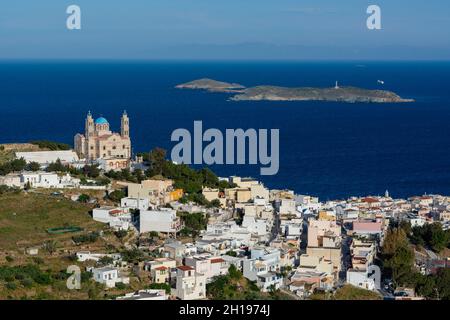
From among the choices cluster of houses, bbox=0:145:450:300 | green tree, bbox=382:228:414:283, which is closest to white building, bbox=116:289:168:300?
cluster of houses, bbox=0:145:450:300

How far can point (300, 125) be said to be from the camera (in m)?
57.7

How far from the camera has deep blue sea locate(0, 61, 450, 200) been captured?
35719 mm

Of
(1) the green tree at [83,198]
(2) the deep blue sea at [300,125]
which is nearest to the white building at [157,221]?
(1) the green tree at [83,198]

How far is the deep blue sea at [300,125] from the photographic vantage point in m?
35.7

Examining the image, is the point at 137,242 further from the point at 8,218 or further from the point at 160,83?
the point at 160,83

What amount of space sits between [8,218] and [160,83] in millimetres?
82402

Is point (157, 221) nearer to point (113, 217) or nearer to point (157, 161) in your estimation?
point (113, 217)

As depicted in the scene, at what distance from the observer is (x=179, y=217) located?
20.5 metres

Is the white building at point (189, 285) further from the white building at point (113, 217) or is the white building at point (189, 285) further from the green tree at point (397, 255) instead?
the green tree at point (397, 255)

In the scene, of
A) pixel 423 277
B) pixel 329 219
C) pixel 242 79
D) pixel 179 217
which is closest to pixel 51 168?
pixel 179 217

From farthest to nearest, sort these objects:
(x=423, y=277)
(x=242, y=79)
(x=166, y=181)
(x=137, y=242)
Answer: (x=242, y=79) < (x=166, y=181) < (x=137, y=242) < (x=423, y=277)

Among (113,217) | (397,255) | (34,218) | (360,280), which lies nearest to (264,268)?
Answer: (360,280)
